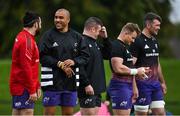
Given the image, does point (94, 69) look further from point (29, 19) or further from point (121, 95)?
point (29, 19)

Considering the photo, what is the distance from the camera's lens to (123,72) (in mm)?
10875

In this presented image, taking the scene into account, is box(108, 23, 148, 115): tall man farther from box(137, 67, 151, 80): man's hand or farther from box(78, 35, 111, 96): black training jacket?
box(78, 35, 111, 96): black training jacket

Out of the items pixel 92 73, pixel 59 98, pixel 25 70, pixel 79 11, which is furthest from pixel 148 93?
pixel 79 11

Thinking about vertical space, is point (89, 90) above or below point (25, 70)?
below

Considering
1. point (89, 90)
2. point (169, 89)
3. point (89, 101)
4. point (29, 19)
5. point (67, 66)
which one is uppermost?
point (29, 19)

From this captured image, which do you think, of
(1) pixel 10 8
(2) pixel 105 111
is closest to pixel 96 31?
(2) pixel 105 111

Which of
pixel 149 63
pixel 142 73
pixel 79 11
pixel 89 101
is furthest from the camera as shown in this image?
pixel 79 11

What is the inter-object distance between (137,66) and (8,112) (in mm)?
5022

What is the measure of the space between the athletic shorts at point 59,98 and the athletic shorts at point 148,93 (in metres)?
1.46

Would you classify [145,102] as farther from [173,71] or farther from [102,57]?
[173,71]

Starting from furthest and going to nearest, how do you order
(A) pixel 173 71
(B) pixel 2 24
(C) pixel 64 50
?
(B) pixel 2 24, (A) pixel 173 71, (C) pixel 64 50

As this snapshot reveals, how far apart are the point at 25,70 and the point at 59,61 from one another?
0.76m

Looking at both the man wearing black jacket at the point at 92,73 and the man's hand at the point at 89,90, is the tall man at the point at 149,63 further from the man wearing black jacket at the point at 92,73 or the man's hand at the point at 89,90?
the man's hand at the point at 89,90

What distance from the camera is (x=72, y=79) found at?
10.6m
